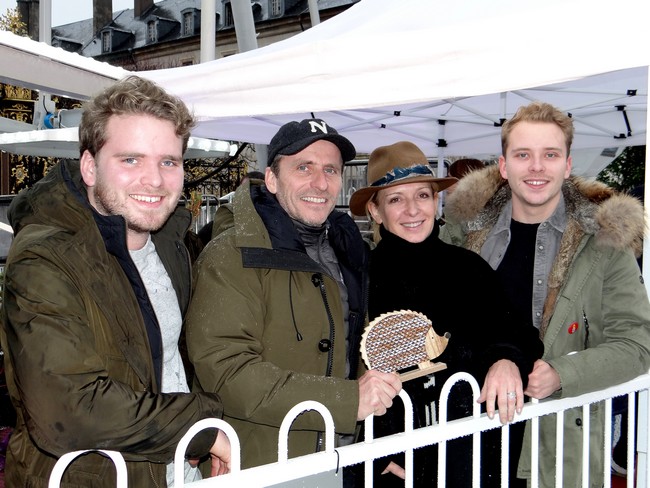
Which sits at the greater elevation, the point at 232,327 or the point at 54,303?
the point at 54,303

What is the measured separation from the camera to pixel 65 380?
61.2 inches

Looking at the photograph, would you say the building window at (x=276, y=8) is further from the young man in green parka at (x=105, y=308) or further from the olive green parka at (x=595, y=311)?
the young man in green parka at (x=105, y=308)

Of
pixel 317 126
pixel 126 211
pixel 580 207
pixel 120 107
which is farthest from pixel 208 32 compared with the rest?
pixel 126 211

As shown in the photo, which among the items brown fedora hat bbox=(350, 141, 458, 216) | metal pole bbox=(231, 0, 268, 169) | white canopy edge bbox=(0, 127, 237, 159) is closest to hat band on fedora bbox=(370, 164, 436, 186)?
brown fedora hat bbox=(350, 141, 458, 216)

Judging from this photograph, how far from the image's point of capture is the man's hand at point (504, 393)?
219 centimetres

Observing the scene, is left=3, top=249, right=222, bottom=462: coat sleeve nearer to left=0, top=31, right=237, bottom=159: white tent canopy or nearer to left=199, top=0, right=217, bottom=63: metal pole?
left=0, top=31, right=237, bottom=159: white tent canopy

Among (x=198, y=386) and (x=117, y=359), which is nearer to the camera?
(x=117, y=359)

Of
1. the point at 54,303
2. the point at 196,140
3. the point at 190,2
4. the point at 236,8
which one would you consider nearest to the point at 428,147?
the point at 236,8

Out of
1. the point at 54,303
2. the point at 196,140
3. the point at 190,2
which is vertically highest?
the point at 190,2

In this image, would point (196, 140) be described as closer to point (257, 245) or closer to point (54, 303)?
point (257, 245)

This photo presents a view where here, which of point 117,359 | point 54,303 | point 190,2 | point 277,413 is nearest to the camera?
point 54,303

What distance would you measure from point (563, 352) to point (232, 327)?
52.6 inches

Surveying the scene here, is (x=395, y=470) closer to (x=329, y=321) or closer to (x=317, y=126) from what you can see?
(x=329, y=321)

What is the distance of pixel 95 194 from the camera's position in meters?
1.95
